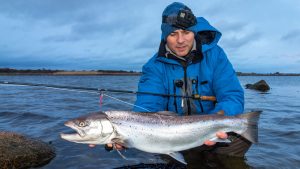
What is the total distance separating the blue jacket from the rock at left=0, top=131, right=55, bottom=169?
115 inches

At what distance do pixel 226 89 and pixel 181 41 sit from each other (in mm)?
1149

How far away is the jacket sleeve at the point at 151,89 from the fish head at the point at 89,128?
160cm

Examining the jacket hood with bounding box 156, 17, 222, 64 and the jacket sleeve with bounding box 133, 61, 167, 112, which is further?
the jacket hood with bounding box 156, 17, 222, 64

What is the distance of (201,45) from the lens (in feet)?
22.3

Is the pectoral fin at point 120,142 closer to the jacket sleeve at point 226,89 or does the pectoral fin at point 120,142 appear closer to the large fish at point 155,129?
the large fish at point 155,129

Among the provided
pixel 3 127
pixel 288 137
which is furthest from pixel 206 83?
pixel 3 127

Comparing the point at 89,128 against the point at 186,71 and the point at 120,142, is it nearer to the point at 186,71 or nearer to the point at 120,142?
the point at 120,142

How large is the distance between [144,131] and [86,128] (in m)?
0.83

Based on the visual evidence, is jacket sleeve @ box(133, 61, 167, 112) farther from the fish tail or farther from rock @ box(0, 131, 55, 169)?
rock @ box(0, 131, 55, 169)

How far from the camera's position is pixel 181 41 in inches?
255

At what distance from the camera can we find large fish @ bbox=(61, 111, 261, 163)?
16.1ft

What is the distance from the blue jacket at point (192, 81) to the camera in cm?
659

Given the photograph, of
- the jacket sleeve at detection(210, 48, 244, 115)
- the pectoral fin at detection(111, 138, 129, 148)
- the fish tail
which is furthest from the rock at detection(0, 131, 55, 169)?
the fish tail

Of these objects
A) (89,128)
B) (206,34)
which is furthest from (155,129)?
(206,34)
